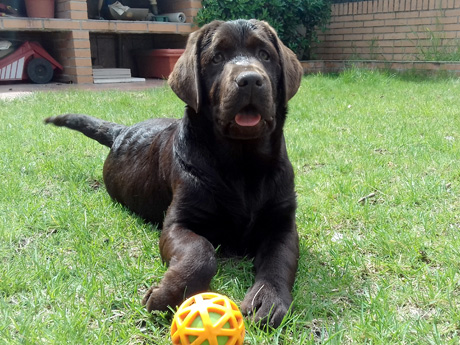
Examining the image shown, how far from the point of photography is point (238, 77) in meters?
2.06

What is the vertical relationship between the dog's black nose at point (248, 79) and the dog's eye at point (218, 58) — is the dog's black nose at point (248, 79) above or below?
below

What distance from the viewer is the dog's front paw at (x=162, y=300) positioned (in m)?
1.66

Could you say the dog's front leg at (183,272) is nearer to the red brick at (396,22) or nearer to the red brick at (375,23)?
the red brick at (396,22)

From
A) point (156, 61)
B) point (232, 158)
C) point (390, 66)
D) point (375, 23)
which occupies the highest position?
point (375, 23)

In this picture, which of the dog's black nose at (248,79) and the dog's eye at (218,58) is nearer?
the dog's black nose at (248,79)

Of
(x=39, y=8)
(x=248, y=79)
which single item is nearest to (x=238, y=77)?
(x=248, y=79)

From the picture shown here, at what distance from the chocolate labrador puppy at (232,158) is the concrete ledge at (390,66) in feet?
24.2

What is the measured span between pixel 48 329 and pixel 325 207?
68.9 inches

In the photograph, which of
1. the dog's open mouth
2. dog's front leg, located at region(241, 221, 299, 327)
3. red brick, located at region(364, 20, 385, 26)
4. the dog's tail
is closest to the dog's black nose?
the dog's open mouth

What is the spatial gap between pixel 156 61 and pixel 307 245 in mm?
8160

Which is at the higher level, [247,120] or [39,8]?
[39,8]

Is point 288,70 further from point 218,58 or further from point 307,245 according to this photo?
point 307,245

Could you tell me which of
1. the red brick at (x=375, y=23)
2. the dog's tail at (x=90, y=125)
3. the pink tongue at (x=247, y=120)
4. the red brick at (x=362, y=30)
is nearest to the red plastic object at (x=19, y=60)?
the dog's tail at (x=90, y=125)

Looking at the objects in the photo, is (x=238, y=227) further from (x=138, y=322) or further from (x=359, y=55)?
(x=359, y=55)
